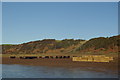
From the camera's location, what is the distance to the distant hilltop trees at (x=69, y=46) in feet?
242

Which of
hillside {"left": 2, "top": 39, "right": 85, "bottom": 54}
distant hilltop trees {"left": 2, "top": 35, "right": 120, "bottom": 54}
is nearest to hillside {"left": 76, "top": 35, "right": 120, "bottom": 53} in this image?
distant hilltop trees {"left": 2, "top": 35, "right": 120, "bottom": 54}

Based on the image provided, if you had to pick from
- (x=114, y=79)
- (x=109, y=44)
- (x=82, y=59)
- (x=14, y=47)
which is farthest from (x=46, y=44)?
(x=114, y=79)

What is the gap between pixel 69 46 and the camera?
9869 cm

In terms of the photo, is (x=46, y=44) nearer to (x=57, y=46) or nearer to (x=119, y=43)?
(x=57, y=46)

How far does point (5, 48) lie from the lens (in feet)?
415

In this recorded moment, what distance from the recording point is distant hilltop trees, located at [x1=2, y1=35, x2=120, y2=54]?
73762 millimetres

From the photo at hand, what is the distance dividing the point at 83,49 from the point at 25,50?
41939 mm

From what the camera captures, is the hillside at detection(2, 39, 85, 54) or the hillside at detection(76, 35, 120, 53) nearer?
the hillside at detection(76, 35, 120, 53)

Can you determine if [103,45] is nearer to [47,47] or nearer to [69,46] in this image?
[69,46]

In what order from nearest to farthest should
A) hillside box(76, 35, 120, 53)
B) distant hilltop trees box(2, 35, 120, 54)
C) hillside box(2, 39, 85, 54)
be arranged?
hillside box(76, 35, 120, 53) < distant hilltop trees box(2, 35, 120, 54) < hillside box(2, 39, 85, 54)

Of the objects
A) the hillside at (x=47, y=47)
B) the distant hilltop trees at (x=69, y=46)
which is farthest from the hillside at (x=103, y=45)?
the hillside at (x=47, y=47)

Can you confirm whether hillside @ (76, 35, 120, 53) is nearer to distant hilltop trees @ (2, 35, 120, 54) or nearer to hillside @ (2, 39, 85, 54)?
distant hilltop trees @ (2, 35, 120, 54)

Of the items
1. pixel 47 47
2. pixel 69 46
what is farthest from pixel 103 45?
pixel 47 47

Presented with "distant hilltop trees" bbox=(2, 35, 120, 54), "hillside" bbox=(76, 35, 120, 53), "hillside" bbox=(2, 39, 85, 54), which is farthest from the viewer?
"hillside" bbox=(2, 39, 85, 54)
